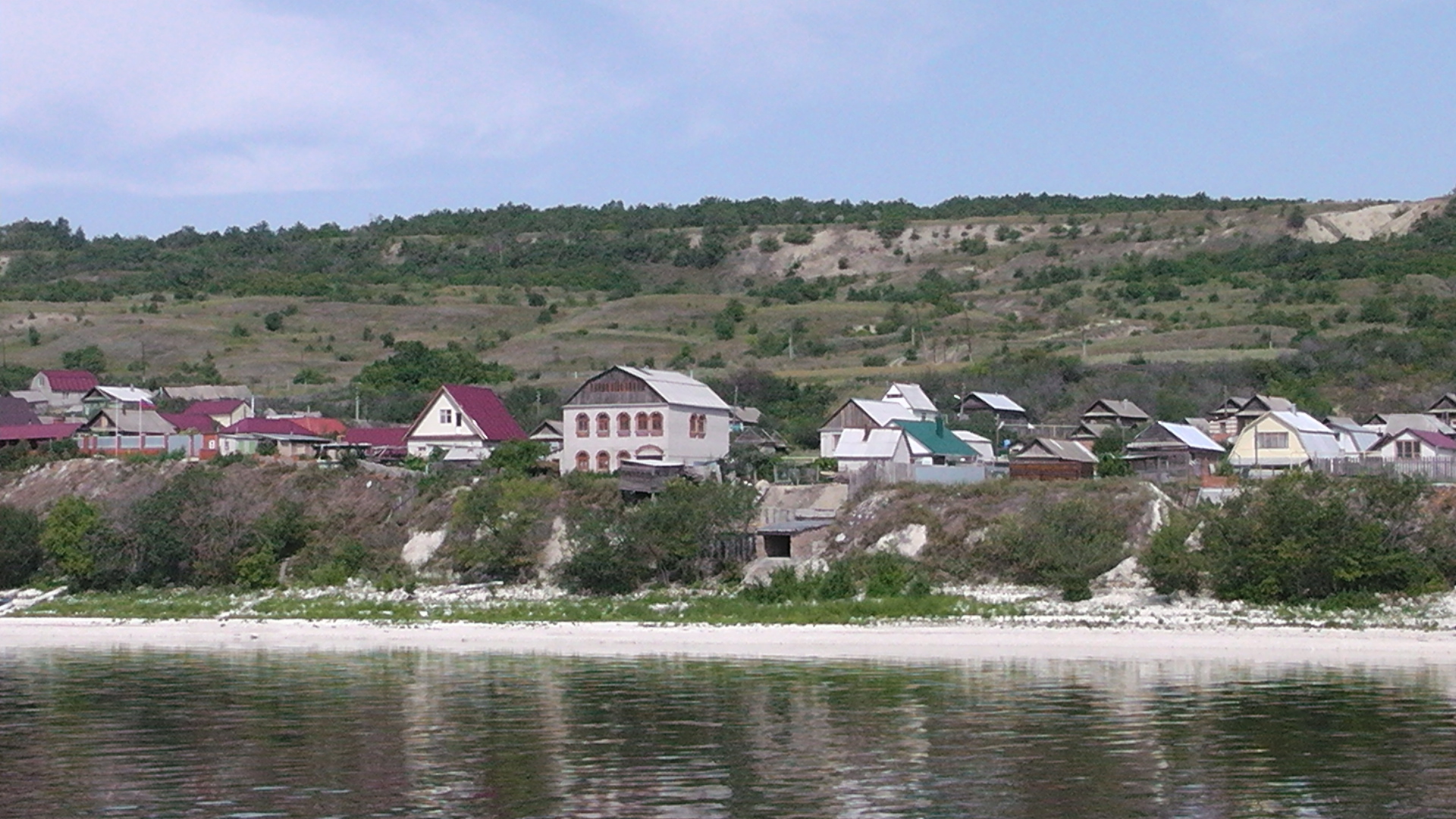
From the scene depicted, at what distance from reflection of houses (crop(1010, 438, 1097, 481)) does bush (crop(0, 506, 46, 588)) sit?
Answer: 36989 mm

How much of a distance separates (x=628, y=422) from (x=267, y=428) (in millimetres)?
20466

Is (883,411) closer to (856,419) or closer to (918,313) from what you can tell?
(856,419)

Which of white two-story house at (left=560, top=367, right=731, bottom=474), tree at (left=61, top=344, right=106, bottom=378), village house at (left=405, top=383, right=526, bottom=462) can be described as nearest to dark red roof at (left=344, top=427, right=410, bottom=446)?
village house at (left=405, top=383, right=526, bottom=462)

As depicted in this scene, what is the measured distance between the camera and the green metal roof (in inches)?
2832

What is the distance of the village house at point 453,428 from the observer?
77562mm

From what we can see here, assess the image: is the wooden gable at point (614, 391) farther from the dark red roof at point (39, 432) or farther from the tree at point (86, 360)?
the tree at point (86, 360)

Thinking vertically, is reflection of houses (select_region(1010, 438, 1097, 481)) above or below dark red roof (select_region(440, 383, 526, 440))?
below

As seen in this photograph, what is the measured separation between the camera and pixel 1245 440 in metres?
71.4

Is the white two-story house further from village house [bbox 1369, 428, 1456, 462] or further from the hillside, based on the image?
the hillside

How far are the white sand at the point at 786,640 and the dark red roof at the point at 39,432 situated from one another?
29.0 meters

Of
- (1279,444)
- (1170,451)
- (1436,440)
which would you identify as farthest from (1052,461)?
(1436,440)

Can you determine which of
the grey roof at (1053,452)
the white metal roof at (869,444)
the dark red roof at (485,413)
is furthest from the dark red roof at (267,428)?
the grey roof at (1053,452)

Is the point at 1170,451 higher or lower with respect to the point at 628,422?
lower

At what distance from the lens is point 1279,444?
2761 inches
